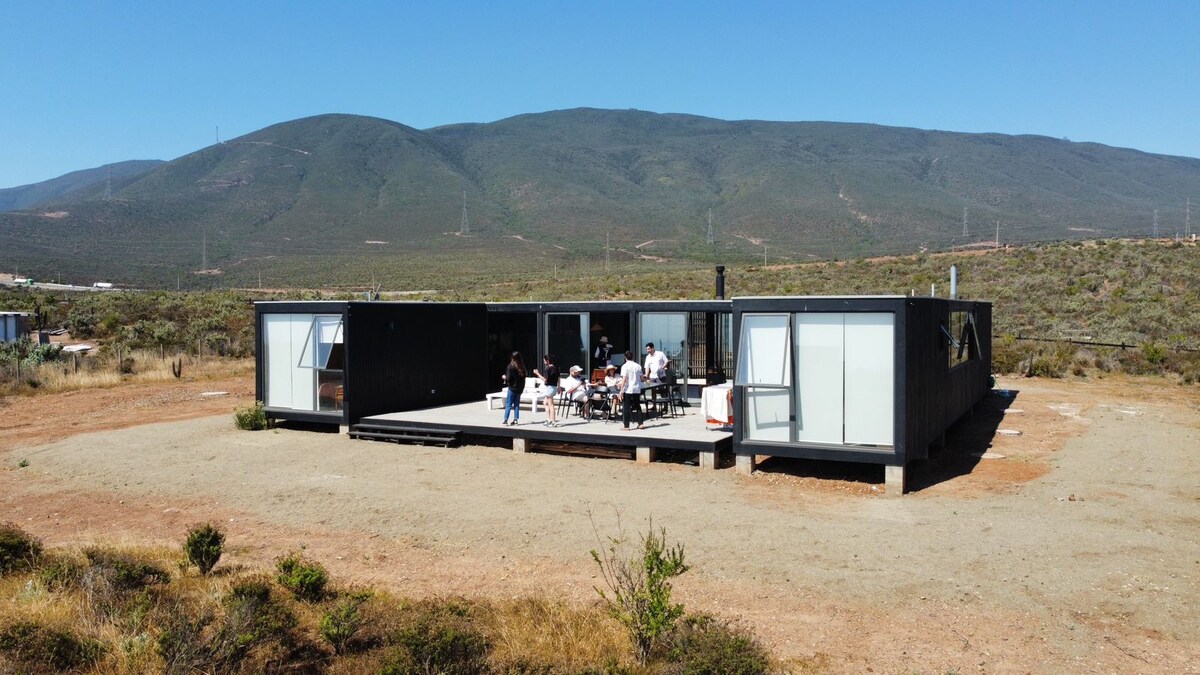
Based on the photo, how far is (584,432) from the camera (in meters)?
12.8

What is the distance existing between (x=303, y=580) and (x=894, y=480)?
6844 millimetres

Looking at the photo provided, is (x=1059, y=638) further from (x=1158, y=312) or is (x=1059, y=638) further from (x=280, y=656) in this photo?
(x=1158, y=312)

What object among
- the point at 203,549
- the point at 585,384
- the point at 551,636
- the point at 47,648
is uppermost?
the point at 585,384

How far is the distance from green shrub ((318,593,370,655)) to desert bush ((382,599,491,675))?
320 mm

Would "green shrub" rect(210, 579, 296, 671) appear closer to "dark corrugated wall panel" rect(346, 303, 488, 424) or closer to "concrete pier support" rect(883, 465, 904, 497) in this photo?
"concrete pier support" rect(883, 465, 904, 497)

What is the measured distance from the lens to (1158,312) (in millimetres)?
29031

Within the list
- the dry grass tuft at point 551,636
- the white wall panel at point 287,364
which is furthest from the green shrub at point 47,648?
the white wall panel at point 287,364

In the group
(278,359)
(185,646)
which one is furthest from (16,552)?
(278,359)

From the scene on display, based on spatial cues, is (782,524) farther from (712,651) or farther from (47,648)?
(47,648)

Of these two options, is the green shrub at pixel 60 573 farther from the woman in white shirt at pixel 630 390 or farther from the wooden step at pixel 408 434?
the woman in white shirt at pixel 630 390

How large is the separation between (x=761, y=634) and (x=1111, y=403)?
15.0 m

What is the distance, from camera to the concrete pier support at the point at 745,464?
11156 millimetres

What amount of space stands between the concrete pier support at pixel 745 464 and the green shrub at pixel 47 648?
7510 mm

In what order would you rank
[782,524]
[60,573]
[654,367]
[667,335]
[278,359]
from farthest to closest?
[667,335] < [278,359] < [654,367] < [782,524] < [60,573]
